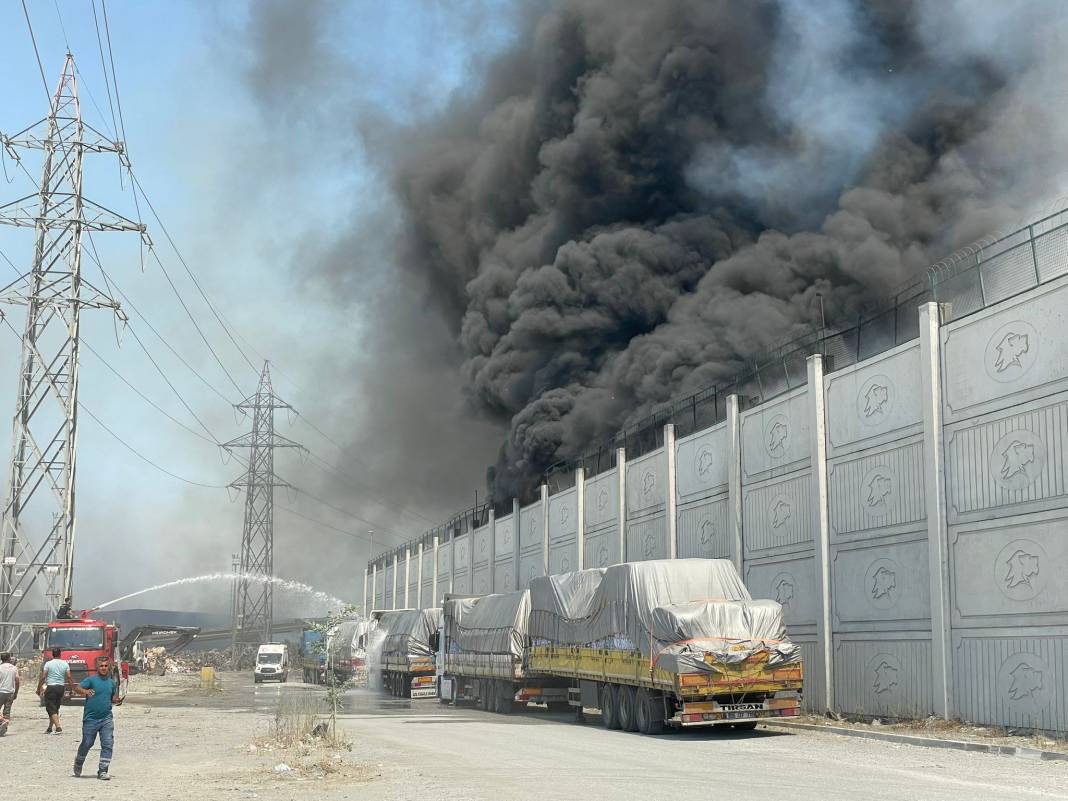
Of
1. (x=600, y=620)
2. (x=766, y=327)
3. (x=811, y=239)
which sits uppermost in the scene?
(x=811, y=239)

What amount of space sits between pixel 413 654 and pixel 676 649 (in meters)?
22.1

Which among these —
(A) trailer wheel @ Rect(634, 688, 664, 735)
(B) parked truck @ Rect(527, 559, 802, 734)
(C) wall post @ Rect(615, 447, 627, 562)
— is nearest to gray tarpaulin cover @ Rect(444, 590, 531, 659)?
(B) parked truck @ Rect(527, 559, 802, 734)

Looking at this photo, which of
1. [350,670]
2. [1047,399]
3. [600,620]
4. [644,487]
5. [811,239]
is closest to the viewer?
[1047,399]

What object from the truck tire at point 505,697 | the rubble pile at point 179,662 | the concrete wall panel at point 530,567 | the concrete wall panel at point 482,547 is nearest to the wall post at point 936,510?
the truck tire at point 505,697

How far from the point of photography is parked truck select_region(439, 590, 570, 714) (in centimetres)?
2842

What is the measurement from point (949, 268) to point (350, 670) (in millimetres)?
34207

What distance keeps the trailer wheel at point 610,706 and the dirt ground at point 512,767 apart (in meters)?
0.49

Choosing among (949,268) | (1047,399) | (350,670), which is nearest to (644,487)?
(949,268)

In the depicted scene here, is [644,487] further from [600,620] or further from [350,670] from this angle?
[350,670]

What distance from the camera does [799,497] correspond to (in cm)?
2477

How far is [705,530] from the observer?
29281 mm

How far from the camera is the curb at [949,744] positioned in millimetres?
15744

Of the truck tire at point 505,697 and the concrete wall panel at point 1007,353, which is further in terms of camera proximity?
the truck tire at point 505,697

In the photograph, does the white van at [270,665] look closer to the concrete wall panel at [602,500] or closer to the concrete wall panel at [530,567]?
the concrete wall panel at [530,567]
